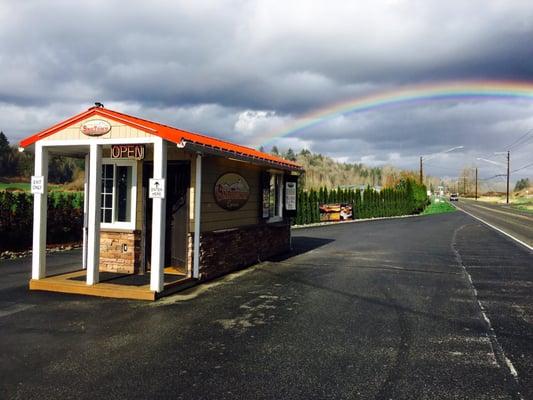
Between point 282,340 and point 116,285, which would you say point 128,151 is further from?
point 282,340

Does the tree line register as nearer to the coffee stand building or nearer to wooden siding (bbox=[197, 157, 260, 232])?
wooden siding (bbox=[197, 157, 260, 232])

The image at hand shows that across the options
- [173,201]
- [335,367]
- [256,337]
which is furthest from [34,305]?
[335,367]

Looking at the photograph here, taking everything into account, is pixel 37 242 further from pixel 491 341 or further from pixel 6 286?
pixel 491 341

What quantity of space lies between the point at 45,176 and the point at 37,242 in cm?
134

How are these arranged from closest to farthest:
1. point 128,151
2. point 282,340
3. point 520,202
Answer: point 282,340 → point 128,151 → point 520,202

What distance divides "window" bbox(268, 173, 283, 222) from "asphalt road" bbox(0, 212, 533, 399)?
10.8ft

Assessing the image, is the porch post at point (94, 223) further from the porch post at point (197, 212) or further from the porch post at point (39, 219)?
the porch post at point (197, 212)

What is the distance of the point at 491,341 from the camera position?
546cm

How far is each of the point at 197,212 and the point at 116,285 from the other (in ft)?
6.90

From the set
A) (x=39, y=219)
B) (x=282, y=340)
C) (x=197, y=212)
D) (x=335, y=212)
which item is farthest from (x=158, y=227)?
(x=335, y=212)

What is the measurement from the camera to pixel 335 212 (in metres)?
31.1


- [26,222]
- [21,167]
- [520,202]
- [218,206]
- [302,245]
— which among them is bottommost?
[302,245]

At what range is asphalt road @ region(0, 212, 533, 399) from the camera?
4.11 metres

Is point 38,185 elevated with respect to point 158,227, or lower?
elevated
